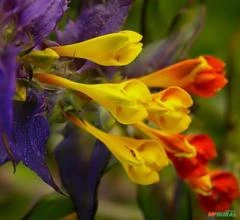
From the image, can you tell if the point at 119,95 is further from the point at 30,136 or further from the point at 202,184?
the point at 202,184

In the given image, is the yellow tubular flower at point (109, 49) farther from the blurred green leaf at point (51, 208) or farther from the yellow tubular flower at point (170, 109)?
the blurred green leaf at point (51, 208)

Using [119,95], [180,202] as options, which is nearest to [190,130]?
[180,202]

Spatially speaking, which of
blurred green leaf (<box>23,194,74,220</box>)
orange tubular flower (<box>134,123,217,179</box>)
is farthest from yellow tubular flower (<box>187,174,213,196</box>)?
blurred green leaf (<box>23,194,74,220</box>)

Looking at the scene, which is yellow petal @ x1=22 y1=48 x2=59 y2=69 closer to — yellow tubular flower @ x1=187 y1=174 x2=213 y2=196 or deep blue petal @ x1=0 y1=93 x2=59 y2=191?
deep blue petal @ x1=0 y1=93 x2=59 y2=191

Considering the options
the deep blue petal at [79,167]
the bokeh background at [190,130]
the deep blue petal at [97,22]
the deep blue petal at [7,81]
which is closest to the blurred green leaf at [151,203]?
the bokeh background at [190,130]

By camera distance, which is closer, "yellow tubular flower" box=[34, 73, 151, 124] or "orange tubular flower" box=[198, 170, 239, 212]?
"yellow tubular flower" box=[34, 73, 151, 124]

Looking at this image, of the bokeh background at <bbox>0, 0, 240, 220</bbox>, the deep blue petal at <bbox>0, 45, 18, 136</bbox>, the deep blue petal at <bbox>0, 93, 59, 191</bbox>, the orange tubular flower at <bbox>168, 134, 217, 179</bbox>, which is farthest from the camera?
the bokeh background at <bbox>0, 0, 240, 220</bbox>

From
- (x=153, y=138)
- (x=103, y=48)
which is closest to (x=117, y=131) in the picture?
(x=153, y=138)
